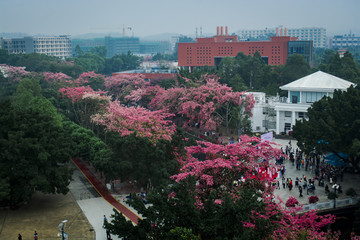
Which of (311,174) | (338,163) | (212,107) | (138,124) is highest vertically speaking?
(138,124)

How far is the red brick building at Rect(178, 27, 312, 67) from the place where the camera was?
99.4 m

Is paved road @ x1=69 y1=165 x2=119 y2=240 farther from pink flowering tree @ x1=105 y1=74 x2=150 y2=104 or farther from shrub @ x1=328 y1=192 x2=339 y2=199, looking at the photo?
pink flowering tree @ x1=105 y1=74 x2=150 y2=104

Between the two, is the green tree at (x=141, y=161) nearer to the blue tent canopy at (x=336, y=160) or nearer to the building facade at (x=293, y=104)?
the blue tent canopy at (x=336, y=160)

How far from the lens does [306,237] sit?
783 inches

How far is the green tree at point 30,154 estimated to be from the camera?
30500 millimetres

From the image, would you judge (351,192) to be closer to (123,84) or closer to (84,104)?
(84,104)

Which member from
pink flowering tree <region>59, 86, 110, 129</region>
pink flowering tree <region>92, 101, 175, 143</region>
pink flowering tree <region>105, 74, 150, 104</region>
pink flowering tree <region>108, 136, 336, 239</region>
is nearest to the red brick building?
pink flowering tree <region>105, 74, 150, 104</region>

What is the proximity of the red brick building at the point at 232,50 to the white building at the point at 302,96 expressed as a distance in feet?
157

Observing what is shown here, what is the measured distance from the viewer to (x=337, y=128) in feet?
117

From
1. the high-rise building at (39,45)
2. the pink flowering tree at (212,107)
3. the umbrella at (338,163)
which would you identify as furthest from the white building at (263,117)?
the high-rise building at (39,45)

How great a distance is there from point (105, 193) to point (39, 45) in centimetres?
14897

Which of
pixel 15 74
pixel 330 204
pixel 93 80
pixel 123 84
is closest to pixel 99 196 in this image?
pixel 330 204

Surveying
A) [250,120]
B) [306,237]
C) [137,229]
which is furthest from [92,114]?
[306,237]

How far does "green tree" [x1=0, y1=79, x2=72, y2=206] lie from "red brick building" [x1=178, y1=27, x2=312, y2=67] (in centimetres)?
7243
